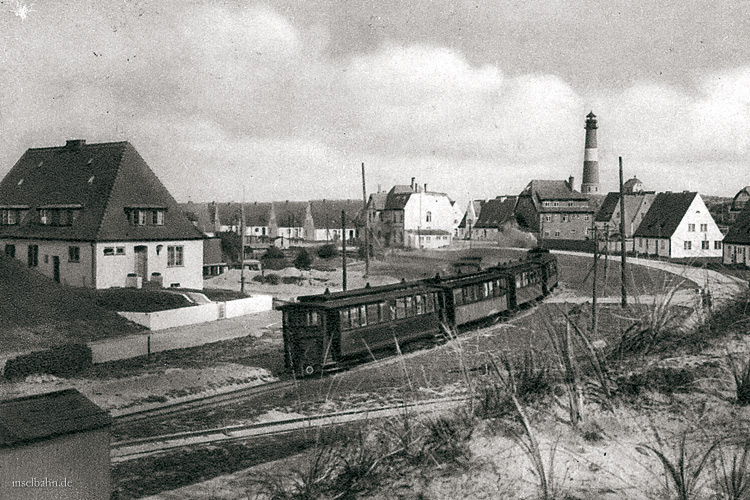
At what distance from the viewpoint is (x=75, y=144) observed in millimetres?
38344

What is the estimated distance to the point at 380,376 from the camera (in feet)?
61.0

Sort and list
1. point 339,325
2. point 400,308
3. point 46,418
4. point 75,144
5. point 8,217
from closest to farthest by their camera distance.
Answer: point 46,418 < point 339,325 < point 400,308 < point 8,217 < point 75,144

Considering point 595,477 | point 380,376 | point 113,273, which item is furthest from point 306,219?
point 595,477

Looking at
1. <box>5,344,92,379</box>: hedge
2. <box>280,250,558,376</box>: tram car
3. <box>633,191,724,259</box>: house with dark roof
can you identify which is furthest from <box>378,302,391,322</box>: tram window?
<box>633,191,724,259</box>: house with dark roof

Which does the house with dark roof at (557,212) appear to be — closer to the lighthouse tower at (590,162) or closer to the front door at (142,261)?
the lighthouse tower at (590,162)

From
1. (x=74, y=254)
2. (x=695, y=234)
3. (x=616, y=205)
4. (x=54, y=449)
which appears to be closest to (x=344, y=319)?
(x=54, y=449)

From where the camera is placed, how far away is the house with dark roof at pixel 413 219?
76044 mm

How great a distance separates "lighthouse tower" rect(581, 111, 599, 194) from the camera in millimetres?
84312

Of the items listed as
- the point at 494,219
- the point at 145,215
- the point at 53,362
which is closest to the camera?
the point at 53,362

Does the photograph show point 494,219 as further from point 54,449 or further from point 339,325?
point 54,449

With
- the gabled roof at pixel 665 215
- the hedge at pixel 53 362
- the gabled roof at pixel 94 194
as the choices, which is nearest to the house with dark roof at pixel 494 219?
the gabled roof at pixel 665 215

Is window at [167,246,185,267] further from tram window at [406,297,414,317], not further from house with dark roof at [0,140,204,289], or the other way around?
tram window at [406,297,414,317]

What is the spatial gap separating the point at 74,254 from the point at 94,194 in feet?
11.8

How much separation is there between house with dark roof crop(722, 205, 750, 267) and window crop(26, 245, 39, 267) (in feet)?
148
